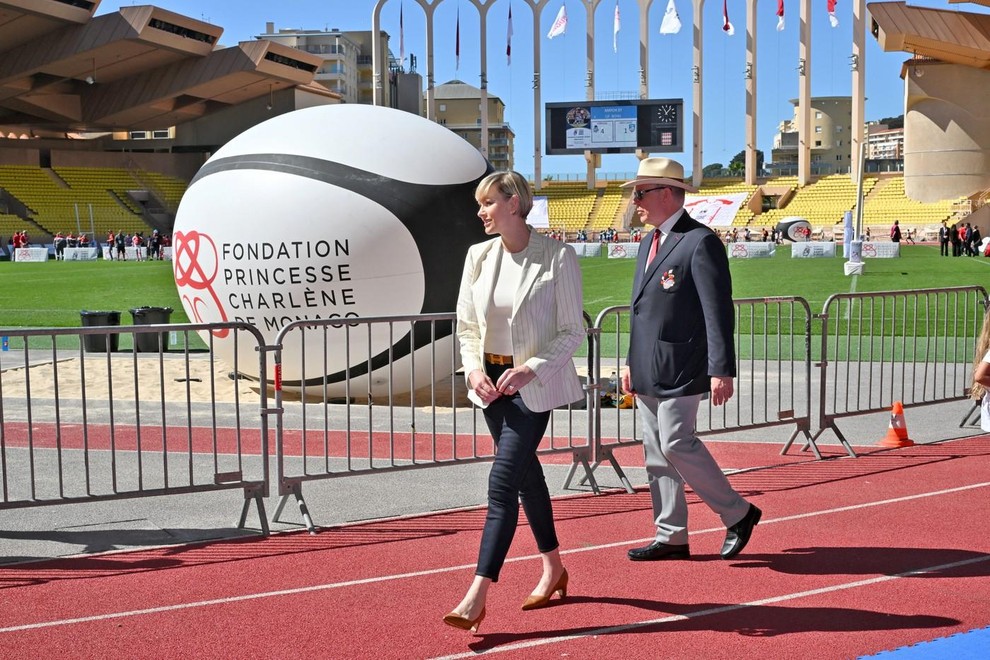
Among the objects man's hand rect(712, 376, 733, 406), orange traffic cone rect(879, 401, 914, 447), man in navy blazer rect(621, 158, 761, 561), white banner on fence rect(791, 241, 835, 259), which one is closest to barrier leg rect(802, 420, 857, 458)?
orange traffic cone rect(879, 401, 914, 447)

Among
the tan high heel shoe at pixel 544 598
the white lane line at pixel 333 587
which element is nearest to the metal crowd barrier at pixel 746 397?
the white lane line at pixel 333 587

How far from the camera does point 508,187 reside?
15.1ft

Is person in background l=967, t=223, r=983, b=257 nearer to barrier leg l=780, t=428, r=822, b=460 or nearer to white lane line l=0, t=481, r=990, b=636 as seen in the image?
barrier leg l=780, t=428, r=822, b=460

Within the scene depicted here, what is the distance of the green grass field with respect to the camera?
22984 millimetres

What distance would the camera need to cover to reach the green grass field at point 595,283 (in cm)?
2298

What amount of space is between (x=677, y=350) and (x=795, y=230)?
5881 cm

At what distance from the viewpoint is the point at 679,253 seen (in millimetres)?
5473

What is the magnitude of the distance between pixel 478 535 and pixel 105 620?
223 cm

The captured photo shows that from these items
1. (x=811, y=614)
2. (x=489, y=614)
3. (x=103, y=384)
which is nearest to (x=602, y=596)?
(x=489, y=614)

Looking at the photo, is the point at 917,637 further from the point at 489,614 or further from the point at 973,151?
the point at 973,151

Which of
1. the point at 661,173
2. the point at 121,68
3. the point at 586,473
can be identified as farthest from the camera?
the point at 121,68

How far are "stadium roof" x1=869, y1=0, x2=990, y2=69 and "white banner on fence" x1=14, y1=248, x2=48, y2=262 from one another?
150ft

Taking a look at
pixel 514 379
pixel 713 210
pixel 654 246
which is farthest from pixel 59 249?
pixel 514 379

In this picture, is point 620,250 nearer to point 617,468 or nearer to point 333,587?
point 617,468
